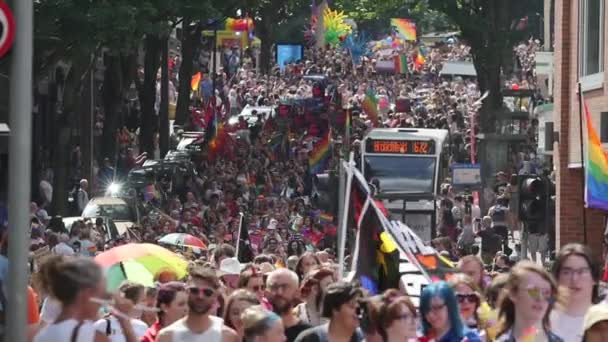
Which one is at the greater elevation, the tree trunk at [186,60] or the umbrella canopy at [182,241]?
the tree trunk at [186,60]

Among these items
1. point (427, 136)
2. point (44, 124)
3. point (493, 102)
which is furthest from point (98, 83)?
point (427, 136)

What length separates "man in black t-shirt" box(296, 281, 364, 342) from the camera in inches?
374

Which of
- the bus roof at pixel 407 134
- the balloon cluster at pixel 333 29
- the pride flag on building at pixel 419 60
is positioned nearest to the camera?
the bus roof at pixel 407 134

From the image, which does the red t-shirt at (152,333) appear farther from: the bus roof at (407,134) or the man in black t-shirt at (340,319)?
the bus roof at (407,134)

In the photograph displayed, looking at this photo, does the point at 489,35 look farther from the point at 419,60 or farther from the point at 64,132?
the point at 419,60

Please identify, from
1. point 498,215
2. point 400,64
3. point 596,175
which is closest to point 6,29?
point 596,175

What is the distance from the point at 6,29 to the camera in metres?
8.05

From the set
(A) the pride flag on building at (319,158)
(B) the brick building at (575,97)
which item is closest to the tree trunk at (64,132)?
(A) the pride flag on building at (319,158)

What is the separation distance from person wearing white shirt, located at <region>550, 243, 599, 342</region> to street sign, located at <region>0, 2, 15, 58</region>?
293 cm

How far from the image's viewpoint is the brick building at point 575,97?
24.5m

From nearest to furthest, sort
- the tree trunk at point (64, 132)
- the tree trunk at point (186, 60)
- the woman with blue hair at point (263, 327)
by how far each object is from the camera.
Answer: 1. the woman with blue hair at point (263, 327)
2. the tree trunk at point (64, 132)
3. the tree trunk at point (186, 60)

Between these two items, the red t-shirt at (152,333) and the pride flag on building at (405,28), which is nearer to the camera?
the red t-shirt at (152,333)

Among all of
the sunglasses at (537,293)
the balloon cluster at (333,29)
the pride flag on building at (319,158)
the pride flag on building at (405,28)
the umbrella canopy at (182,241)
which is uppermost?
the pride flag on building at (405,28)

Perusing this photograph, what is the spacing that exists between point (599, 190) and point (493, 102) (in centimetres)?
3646
